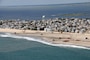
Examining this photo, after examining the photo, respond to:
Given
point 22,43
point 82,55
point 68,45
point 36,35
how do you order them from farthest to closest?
point 36,35 → point 22,43 → point 68,45 → point 82,55

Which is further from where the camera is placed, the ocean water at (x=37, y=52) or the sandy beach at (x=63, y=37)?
the sandy beach at (x=63, y=37)

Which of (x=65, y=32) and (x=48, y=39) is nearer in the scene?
(x=48, y=39)

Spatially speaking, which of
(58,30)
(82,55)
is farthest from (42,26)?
(82,55)

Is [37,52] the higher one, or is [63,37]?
[63,37]

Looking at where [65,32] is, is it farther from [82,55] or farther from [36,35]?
[82,55]

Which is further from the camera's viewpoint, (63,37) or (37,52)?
(63,37)

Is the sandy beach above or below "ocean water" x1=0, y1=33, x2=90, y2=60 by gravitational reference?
above

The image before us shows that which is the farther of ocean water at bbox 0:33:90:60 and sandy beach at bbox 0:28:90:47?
sandy beach at bbox 0:28:90:47

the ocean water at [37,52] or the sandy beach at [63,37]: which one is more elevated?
the sandy beach at [63,37]
